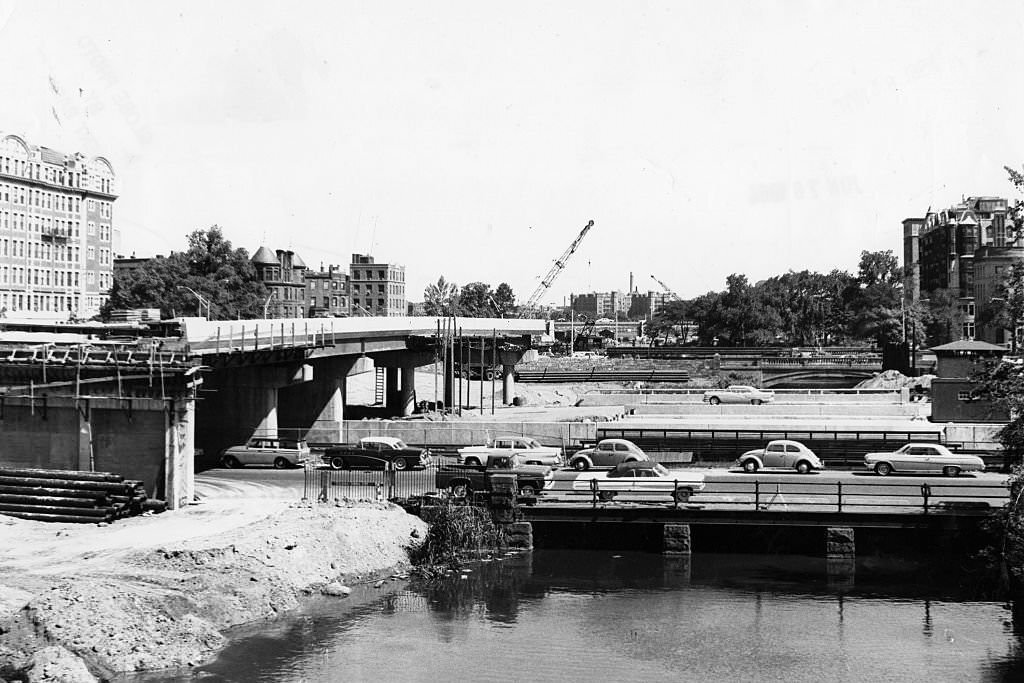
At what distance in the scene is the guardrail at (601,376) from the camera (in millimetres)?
128087

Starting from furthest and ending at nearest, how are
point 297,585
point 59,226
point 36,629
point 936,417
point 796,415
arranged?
1. point 59,226
2. point 796,415
3. point 936,417
4. point 297,585
5. point 36,629

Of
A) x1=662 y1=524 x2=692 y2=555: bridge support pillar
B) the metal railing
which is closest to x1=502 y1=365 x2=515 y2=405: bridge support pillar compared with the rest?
the metal railing

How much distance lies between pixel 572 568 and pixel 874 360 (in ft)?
369

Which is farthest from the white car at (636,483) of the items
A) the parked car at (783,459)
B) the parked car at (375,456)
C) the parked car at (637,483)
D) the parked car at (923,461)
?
the parked car at (923,461)

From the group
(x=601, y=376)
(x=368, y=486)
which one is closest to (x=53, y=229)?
(x=601, y=376)

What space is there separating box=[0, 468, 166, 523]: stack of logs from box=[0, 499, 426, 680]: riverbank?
0.80m

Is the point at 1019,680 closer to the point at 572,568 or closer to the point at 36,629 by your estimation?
the point at 572,568

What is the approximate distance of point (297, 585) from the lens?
35.2m

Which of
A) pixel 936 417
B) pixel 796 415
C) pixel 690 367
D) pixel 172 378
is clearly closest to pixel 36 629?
pixel 172 378

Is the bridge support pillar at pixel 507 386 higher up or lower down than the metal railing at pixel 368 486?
higher up

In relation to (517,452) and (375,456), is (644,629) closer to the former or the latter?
(517,452)

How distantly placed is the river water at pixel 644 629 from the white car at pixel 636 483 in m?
2.87

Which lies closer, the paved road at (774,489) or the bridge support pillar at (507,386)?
the paved road at (774,489)

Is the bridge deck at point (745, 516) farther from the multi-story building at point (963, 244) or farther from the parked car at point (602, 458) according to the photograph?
the multi-story building at point (963, 244)
